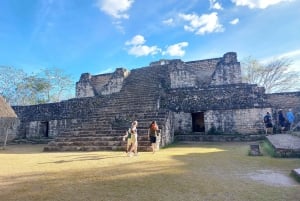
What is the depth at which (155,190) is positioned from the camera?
13.4 ft

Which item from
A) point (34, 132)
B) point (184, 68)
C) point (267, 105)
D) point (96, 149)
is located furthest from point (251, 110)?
point (34, 132)

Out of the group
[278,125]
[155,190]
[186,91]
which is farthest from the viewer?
[186,91]

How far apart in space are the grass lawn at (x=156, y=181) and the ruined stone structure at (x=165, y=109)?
355cm

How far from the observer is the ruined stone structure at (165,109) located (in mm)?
11047

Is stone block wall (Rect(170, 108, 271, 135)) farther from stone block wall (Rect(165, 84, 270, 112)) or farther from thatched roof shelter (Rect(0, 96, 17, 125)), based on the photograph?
thatched roof shelter (Rect(0, 96, 17, 125))

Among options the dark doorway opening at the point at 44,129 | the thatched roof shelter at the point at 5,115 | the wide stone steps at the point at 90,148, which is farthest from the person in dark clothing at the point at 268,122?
the dark doorway opening at the point at 44,129

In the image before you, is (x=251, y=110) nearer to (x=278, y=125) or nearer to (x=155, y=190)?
(x=278, y=125)

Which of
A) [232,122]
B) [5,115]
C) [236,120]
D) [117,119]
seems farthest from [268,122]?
[5,115]

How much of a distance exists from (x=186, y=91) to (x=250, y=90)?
10.6 ft

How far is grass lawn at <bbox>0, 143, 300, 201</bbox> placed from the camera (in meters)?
3.80

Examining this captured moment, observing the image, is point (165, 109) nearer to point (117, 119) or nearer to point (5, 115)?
point (117, 119)

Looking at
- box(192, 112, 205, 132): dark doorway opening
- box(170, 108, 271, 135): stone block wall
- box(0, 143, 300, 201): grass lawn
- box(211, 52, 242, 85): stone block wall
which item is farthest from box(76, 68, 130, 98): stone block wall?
box(0, 143, 300, 201): grass lawn

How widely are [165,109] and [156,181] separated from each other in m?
7.48

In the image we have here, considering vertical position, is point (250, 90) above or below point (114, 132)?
above
